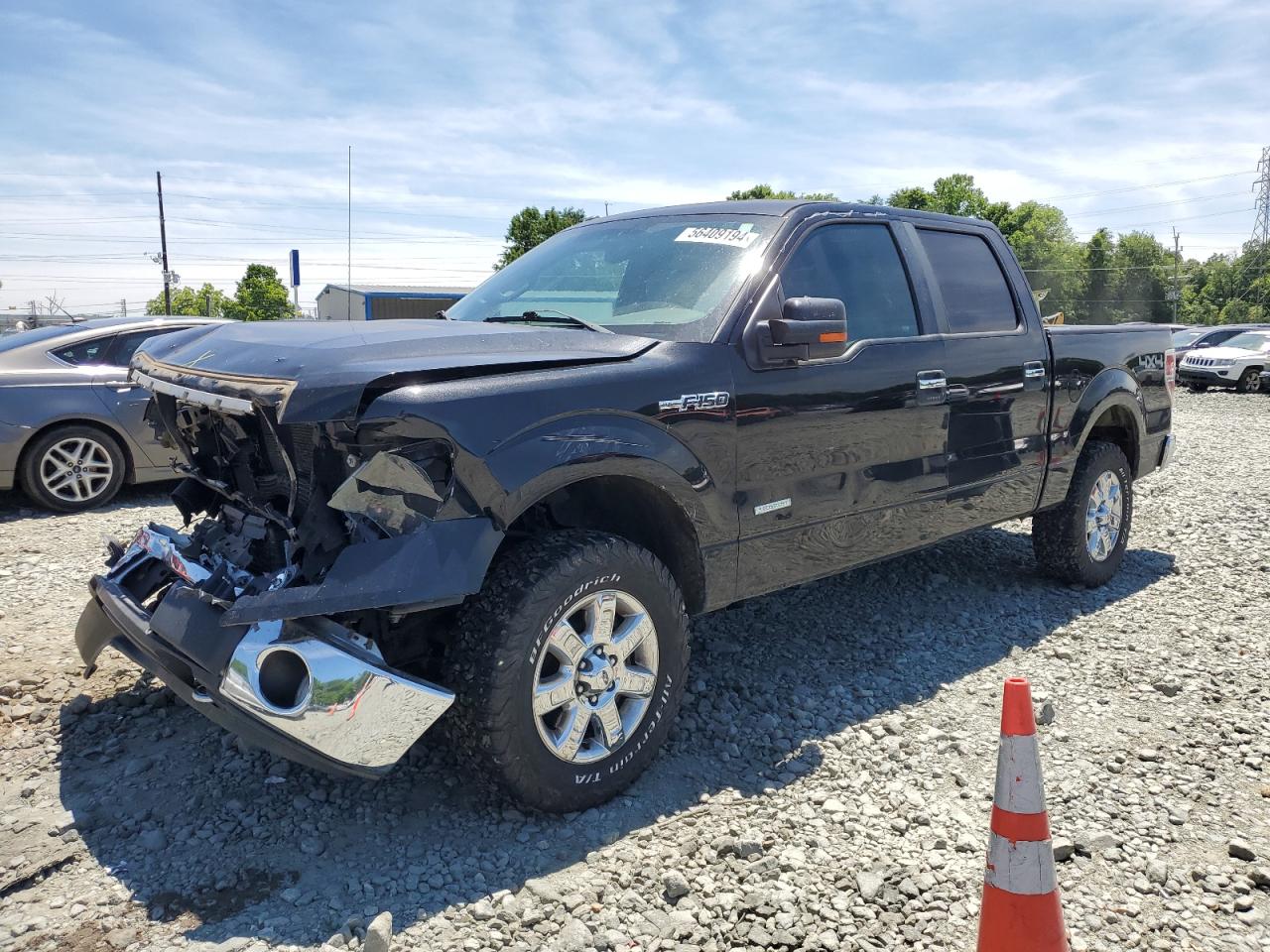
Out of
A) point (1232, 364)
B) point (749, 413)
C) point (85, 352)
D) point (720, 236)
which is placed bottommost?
point (1232, 364)

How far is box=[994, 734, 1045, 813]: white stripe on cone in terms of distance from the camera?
2.29 m

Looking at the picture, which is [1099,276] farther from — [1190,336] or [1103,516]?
[1103,516]

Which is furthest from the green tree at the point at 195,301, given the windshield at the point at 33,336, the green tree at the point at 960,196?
the windshield at the point at 33,336

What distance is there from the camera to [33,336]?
24.6 feet

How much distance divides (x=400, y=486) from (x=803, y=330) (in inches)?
60.9

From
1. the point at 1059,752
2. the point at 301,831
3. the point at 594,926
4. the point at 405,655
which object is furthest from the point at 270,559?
the point at 1059,752

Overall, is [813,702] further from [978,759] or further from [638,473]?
[638,473]

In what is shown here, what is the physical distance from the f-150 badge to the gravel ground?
4.17 feet

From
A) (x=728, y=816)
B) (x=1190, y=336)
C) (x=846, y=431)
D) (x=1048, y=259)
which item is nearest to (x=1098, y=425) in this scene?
(x=846, y=431)

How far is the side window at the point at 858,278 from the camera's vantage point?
390cm

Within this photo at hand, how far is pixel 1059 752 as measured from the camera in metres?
3.64

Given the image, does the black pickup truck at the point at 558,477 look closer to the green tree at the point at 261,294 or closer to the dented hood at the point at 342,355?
the dented hood at the point at 342,355

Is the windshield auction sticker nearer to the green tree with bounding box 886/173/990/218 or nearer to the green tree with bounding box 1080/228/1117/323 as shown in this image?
the green tree with bounding box 886/173/990/218

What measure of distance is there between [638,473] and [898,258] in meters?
1.98
